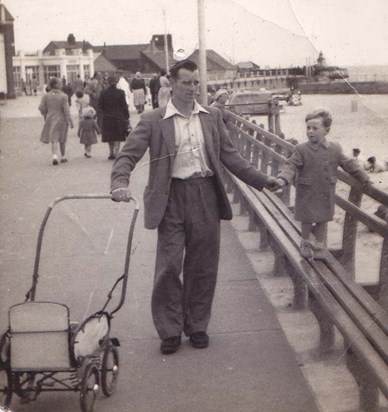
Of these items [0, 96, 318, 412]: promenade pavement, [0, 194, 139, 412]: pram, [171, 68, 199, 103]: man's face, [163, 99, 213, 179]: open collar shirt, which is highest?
[171, 68, 199, 103]: man's face

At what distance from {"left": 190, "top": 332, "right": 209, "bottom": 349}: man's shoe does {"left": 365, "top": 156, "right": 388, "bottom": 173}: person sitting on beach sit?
11.6m

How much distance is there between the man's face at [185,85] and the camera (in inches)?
201

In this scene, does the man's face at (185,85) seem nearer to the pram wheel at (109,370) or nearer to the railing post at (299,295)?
the pram wheel at (109,370)

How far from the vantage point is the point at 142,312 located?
20.3 ft

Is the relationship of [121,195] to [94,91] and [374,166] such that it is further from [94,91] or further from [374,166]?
[94,91]

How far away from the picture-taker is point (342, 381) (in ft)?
15.8

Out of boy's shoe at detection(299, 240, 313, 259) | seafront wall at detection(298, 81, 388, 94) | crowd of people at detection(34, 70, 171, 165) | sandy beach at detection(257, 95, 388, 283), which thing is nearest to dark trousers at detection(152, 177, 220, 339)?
boy's shoe at detection(299, 240, 313, 259)

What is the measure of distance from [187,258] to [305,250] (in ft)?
2.52

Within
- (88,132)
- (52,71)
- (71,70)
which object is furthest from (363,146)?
(71,70)

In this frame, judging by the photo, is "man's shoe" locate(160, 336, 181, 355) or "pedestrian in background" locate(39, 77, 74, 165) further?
"pedestrian in background" locate(39, 77, 74, 165)

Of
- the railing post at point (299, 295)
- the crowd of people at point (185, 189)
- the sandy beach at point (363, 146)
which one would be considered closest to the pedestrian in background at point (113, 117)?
the sandy beach at point (363, 146)

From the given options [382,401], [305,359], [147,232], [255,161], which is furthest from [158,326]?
[255,161]

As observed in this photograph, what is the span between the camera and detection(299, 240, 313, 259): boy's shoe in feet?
18.4

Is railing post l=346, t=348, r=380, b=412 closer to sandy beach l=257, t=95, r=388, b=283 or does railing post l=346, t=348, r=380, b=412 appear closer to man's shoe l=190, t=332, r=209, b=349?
man's shoe l=190, t=332, r=209, b=349
